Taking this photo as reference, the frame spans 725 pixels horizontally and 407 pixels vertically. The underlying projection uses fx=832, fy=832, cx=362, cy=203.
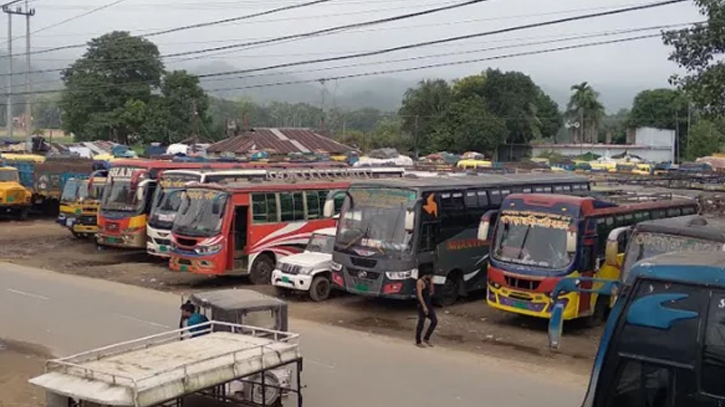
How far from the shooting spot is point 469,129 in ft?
258

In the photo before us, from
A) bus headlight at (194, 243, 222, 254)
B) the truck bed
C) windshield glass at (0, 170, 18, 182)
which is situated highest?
windshield glass at (0, 170, 18, 182)

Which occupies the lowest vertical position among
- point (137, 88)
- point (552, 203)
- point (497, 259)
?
point (497, 259)

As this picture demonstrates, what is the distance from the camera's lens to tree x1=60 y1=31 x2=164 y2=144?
84500mm

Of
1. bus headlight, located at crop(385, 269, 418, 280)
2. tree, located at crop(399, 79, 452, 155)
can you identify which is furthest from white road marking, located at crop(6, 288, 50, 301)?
tree, located at crop(399, 79, 452, 155)

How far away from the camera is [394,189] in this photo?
18625 mm

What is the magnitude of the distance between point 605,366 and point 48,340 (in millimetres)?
12263

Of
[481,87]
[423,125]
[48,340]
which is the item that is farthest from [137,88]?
[48,340]

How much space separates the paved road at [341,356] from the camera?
12.1 m

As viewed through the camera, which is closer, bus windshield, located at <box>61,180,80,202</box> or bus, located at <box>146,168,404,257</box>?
bus, located at <box>146,168,404,257</box>

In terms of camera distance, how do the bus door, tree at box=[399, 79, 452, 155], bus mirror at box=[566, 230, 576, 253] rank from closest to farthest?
bus mirror at box=[566, 230, 576, 253]
the bus door
tree at box=[399, 79, 452, 155]

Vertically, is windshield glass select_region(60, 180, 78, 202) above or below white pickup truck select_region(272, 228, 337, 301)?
above

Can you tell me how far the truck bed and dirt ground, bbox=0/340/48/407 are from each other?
8.87 ft

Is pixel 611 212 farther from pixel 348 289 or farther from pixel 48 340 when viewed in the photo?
pixel 48 340

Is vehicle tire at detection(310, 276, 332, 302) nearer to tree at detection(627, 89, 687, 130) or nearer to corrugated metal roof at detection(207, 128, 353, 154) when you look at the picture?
corrugated metal roof at detection(207, 128, 353, 154)
